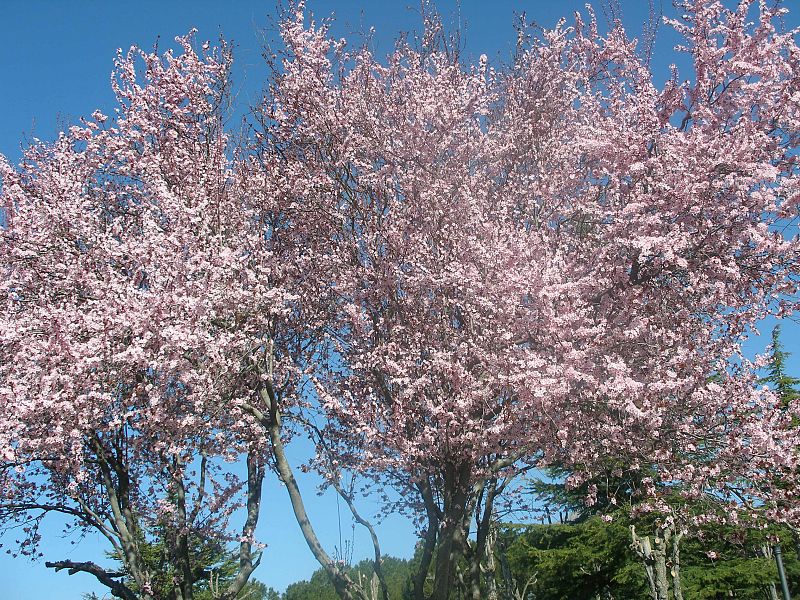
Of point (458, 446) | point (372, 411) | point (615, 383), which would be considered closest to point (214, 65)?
point (372, 411)

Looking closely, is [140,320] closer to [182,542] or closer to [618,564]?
[182,542]

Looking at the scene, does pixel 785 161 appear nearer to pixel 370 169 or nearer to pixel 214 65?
pixel 370 169

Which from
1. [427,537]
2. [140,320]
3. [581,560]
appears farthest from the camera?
[581,560]

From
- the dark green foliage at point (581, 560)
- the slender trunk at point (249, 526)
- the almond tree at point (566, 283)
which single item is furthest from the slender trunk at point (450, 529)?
the dark green foliage at point (581, 560)

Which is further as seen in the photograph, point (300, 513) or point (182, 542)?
point (182, 542)

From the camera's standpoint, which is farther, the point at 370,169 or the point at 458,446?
the point at 370,169

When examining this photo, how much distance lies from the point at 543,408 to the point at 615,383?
1113mm

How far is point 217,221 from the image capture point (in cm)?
1177

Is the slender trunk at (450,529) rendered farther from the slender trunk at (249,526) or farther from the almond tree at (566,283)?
the slender trunk at (249,526)

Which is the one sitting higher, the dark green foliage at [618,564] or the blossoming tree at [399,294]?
the blossoming tree at [399,294]

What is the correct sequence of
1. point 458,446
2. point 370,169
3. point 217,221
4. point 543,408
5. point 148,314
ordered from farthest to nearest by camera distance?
point 370,169, point 217,221, point 458,446, point 543,408, point 148,314

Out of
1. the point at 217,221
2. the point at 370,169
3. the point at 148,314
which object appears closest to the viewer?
the point at 148,314

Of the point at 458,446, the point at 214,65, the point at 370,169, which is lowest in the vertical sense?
the point at 458,446

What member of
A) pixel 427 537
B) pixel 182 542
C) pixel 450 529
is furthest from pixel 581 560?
pixel 182 542
